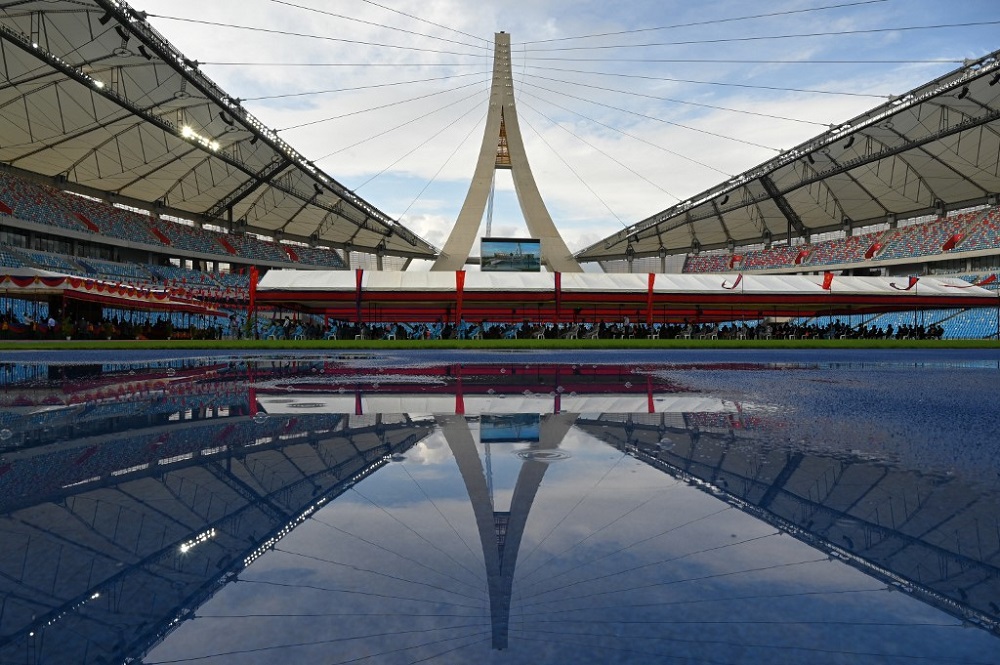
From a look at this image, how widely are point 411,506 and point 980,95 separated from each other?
1841 inches

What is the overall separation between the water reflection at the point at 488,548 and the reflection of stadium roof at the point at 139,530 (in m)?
0.01

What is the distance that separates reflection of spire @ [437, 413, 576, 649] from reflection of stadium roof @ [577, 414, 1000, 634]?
770 mm

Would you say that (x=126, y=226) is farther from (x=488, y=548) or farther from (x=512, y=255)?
(x=488, y=548)

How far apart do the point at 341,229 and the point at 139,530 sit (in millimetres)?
74425

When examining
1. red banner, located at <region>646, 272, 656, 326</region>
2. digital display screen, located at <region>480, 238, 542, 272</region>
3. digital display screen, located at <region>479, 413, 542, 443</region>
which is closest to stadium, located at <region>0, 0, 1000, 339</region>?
red banner, located at <region>646, 272, 656, 326</region>

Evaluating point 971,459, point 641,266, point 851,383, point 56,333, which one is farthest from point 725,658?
point 641,266

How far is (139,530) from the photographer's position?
270 cm

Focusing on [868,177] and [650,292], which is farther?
[868,177]

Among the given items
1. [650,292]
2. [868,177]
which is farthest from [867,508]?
[868,177]

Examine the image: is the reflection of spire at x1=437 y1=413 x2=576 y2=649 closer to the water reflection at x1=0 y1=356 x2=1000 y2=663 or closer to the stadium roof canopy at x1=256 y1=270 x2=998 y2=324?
the water reflection at x1=0 y1=356 x2=1000 y2=663

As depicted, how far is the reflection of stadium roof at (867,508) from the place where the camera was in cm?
217

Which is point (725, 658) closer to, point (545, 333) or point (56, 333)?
point (545, 333)

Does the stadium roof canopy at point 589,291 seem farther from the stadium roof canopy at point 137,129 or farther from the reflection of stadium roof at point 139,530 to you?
the reflection of stadium roof at point 139,530

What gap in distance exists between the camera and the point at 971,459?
162 inches
